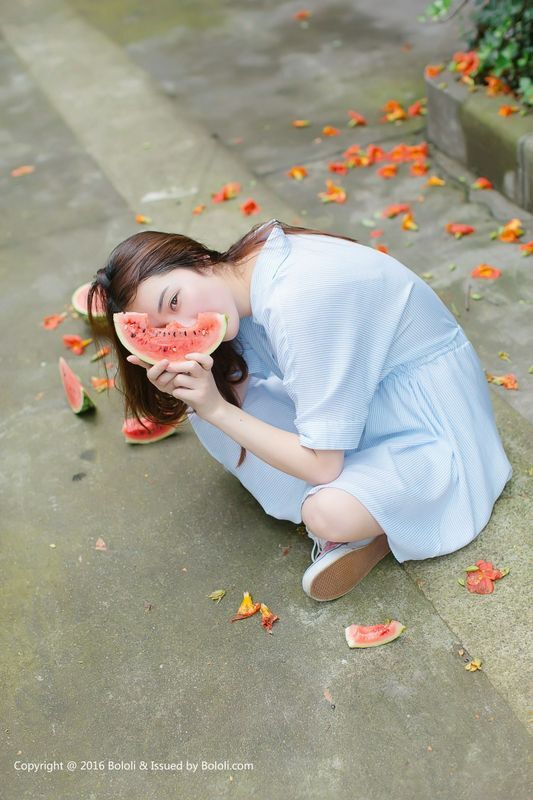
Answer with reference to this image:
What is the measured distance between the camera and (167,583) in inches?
113

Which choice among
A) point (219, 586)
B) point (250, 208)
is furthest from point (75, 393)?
point (250, 208)

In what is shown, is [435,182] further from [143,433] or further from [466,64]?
[143,433]

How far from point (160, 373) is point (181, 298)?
22cm

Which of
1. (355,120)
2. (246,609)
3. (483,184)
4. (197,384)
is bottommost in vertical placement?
(246,609)

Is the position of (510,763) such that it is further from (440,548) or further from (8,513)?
(8,513)

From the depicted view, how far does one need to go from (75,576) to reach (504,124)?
2989 millimetres

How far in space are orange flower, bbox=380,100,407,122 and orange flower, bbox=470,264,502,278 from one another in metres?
1.75

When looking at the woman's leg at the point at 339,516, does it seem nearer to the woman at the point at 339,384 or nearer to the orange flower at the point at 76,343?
the woman at the point at 339,384

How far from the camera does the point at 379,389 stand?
2711 mm

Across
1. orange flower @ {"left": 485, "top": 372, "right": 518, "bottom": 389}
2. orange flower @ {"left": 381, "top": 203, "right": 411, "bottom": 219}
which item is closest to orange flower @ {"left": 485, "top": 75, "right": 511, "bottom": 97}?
orange flower @ {"left": 381, "top": 203, "right": 411, "bottom": 219}

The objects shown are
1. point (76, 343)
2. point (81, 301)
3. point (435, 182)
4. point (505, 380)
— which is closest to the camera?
point (505, 380)

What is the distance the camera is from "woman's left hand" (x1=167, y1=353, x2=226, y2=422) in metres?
2.44

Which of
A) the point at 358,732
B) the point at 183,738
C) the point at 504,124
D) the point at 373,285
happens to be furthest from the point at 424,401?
the point at 504,124

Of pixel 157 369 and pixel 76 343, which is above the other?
pixel 157 369
